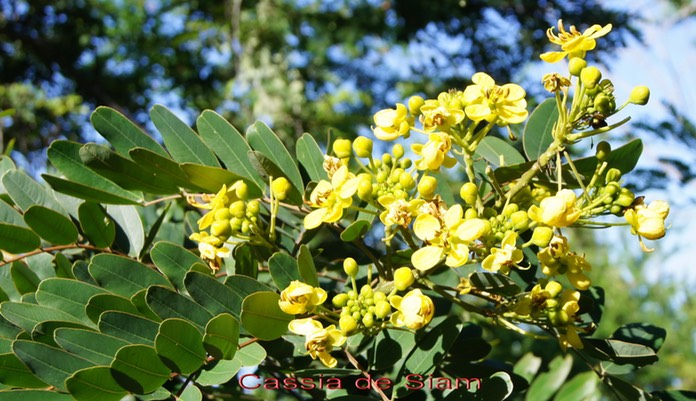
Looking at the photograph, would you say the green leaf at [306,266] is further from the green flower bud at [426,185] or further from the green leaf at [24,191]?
the green leaf at [24,191]

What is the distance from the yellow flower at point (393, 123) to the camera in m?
1.08

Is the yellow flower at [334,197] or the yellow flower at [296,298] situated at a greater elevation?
the yellow flower at [334,197]

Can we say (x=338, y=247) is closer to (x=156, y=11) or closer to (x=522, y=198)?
(x=522, y=198)

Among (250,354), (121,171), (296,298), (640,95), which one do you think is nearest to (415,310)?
(296,298)

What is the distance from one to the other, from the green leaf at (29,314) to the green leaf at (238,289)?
0.26 m

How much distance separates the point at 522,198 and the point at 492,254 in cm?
16

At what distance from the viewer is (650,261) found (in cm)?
1128

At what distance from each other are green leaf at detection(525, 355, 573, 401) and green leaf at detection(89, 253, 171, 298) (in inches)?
37.7

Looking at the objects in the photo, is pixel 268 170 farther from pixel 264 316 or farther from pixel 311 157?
pixel 264 316

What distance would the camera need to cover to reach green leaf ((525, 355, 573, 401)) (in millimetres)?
1604

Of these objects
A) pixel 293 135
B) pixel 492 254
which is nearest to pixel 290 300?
pixel 492 254

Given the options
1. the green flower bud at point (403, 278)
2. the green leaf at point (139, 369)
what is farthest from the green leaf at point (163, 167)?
the green flower bud at point (403, 278)

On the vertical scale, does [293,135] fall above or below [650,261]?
above

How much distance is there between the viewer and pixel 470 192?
979mm
